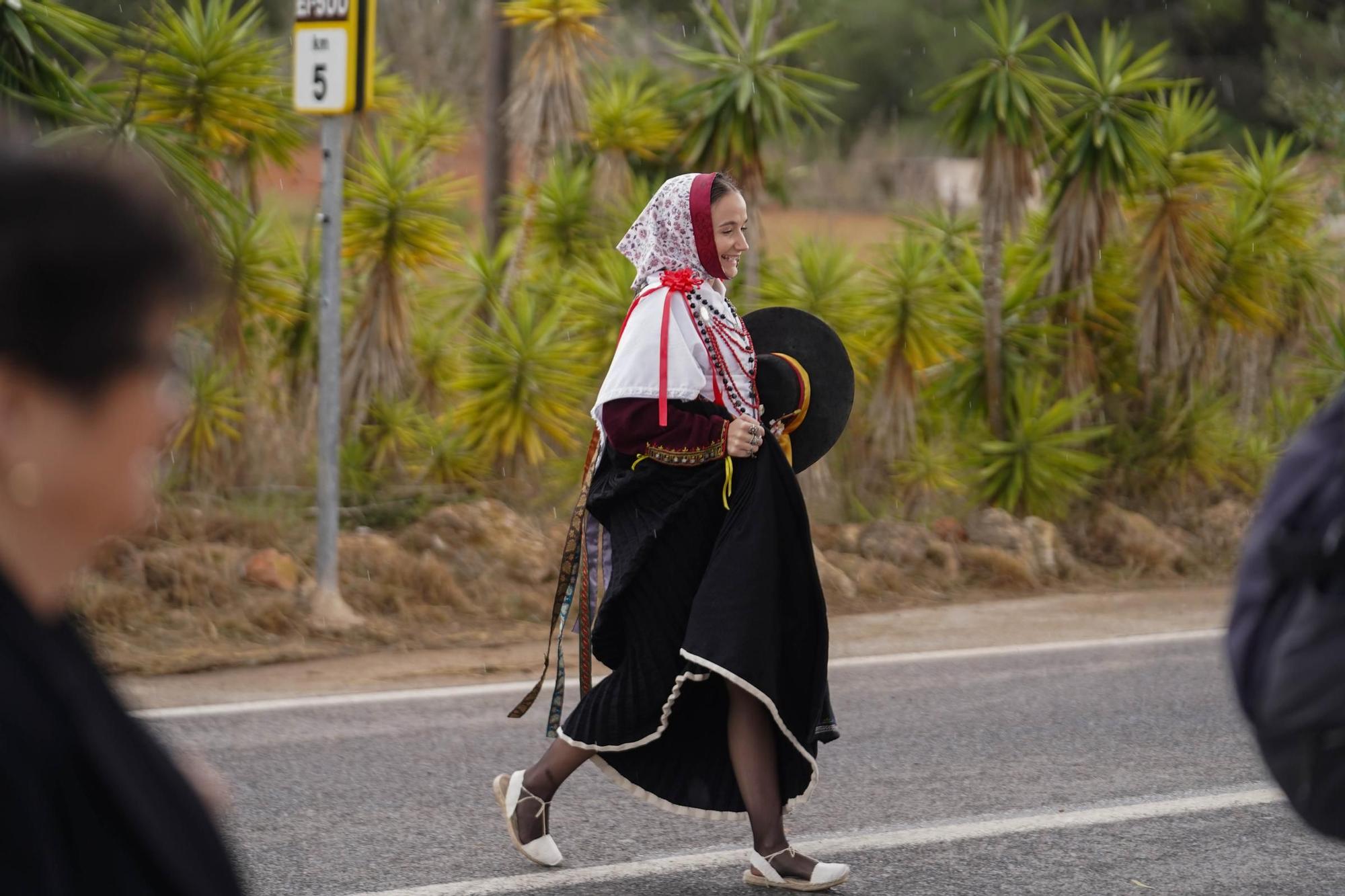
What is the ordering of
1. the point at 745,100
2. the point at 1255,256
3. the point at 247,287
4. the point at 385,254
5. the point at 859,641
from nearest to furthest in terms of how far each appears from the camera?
1. the point at 859,641
2. the point at 247,287
3. the point at 385,254
4. the point at 745,100
5. the point at 1255,256

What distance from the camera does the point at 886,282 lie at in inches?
379

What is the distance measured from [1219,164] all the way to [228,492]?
6.38m

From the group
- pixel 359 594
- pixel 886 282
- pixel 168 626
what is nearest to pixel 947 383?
pixel 886 282

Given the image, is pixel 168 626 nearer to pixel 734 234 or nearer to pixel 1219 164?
pixel 734 234

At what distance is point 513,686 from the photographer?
6.46m

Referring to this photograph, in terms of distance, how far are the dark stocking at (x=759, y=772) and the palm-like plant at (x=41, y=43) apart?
4069mm

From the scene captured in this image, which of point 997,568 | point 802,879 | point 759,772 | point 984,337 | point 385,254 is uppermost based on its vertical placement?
point 385,254

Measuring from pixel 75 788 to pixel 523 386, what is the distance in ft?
24.2

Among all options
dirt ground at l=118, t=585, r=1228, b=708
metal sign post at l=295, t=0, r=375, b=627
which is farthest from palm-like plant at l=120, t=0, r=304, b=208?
dirt ground at l=118, t=585, r=1228, b=708

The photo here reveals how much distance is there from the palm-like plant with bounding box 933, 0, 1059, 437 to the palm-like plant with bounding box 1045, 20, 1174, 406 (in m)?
0.21

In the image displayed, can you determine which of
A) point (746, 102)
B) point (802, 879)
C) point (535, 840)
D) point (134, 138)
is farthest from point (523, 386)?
point (802, 879)

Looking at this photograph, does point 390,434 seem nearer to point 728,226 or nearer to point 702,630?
point 728,226

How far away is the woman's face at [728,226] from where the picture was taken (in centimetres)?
431

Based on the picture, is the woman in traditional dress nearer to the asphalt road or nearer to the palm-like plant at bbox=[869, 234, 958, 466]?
the asphalt road
